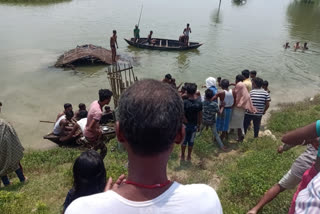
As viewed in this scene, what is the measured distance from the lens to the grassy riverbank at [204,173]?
158 inches

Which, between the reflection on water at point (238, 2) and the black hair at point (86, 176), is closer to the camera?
the black hair at point (86, 176)

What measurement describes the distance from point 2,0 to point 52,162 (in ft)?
120

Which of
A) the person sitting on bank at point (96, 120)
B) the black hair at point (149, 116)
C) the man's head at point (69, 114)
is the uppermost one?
the black hair at point (149, 116)

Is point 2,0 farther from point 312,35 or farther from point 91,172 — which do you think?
point 91,172

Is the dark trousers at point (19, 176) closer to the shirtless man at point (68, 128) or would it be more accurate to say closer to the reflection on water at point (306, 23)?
the shirtless man at point (68, 128)

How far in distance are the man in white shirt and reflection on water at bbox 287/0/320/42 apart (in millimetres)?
28116

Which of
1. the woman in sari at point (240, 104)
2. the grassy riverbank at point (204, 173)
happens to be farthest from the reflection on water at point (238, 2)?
the woman in sari at point (240, 104)

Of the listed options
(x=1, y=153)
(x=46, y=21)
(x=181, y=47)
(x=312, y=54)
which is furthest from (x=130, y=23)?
(x=1, y=153)

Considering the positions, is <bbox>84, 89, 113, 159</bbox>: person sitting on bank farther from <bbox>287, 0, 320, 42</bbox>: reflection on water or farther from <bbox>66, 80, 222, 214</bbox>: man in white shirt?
<bbox>287, 0, 320, 42</bbox>: reflection on water

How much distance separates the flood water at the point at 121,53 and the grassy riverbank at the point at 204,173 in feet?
8.79

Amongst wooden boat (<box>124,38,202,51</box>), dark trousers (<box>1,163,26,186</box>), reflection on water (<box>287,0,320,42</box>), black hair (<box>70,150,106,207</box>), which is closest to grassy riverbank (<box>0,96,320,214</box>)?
dark trousers (<box>1,163,26,186</box>)

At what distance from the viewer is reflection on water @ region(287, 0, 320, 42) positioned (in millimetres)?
26450

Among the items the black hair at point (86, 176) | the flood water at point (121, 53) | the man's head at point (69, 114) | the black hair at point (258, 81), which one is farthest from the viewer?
the flood water at point (121, 53)

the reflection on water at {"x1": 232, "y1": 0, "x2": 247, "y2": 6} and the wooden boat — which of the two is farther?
the reflection on water at {"x1": 232, "y1": 0, "x2": 247, "y2": 6}
